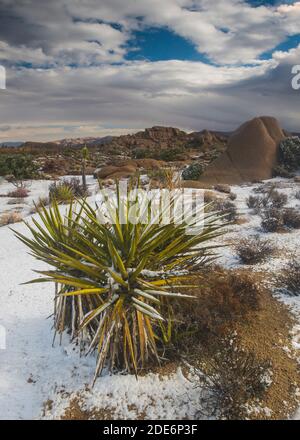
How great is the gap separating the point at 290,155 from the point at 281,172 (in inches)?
58.3

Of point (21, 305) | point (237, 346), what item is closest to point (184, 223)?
point (237, 346)

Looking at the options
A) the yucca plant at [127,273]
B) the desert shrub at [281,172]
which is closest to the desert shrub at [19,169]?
the desert shrub at [281,172]

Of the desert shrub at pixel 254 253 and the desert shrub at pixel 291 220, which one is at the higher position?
the desert shrub at pixel 291 220

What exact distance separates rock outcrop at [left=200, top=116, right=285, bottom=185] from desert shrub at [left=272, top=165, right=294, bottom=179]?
31 cm

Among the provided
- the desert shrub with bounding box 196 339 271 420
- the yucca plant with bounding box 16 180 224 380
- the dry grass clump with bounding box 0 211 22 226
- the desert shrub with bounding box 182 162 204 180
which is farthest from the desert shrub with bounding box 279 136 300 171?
the desert shrub with bounding box 196 339 271 420

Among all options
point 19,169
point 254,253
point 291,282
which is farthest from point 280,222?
point 19,169

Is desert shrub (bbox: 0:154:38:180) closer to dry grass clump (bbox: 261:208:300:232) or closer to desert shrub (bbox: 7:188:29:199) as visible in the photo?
desert shrub (bbox: 7:188:29:199)

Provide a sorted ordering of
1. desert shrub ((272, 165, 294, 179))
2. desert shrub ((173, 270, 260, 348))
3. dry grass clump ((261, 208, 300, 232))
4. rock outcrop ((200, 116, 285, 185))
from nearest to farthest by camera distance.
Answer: desert shrub ((173, 270, 260, 348)), dry grass clump ((261, 208, 300, 232)), desert shrub ((272, 165, 294, 179)), rock outcrop ((200, 116, 285, 185))

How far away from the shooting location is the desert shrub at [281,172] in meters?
20.1

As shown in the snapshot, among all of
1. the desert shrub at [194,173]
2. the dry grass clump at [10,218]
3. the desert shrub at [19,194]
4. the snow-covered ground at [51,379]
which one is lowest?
the snow-covered ground at [51,379]

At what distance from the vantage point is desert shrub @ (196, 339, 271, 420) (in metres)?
3.22

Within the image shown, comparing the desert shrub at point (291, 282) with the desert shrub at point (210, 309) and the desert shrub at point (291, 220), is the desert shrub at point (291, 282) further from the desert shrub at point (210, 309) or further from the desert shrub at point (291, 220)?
the desert shrub at point (291, 220)

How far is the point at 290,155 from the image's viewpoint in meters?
20.8

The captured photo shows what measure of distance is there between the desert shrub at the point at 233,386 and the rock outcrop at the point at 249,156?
1682 centimetres
